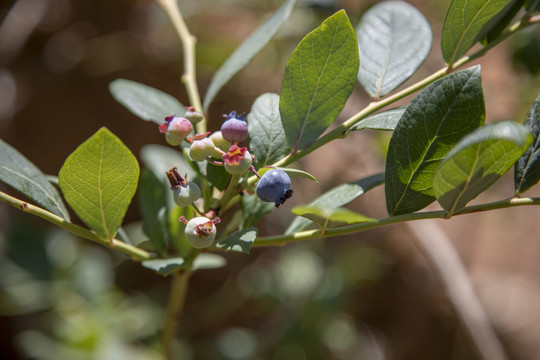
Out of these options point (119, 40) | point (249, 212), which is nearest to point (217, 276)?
point (119, 40)

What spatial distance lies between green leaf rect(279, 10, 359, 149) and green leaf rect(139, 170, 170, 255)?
10.1 inches

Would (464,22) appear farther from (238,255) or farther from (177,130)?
(238,255)

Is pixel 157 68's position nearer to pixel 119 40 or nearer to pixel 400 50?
pixel 119 40

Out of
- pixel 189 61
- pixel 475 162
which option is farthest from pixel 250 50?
pixel 475 162

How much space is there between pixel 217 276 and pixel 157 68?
95 cm

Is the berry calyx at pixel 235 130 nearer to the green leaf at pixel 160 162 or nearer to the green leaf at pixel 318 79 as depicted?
the green leaf at pixel 318 79

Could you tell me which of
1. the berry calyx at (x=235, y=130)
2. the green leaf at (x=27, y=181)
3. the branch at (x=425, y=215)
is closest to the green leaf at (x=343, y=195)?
the branch at (x=425, y=215)

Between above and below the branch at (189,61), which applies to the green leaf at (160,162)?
below

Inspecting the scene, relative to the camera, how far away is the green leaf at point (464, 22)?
53 cm

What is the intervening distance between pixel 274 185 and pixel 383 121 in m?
0.15

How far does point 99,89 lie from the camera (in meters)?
2.11

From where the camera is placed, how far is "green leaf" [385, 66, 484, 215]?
1.47 feet

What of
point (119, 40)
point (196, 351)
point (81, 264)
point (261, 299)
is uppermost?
point (119, 40)

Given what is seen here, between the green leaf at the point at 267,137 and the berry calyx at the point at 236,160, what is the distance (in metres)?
0.07
